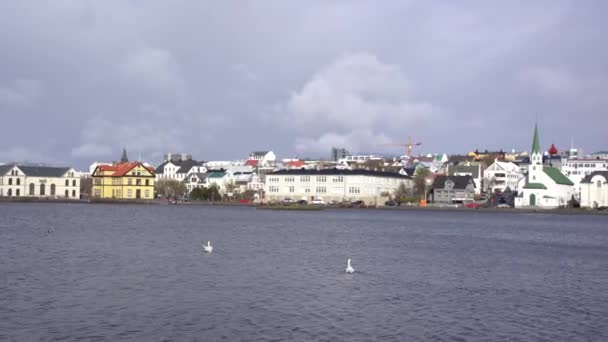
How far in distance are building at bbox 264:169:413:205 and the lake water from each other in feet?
285

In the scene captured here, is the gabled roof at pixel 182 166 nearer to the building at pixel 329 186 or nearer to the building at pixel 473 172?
the building at pixel 329 186

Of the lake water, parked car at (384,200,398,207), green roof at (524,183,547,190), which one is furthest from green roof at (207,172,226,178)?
the lake water

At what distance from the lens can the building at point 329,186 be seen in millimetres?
132875

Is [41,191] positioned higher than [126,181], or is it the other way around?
[126,181]

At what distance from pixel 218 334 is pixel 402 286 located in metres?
10.4

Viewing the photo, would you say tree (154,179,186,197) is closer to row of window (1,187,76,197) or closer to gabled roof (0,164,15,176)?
row of window (1,187,76,197)

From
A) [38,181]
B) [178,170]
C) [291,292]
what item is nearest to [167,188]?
[178,170]

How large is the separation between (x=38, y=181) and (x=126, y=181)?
1513cm

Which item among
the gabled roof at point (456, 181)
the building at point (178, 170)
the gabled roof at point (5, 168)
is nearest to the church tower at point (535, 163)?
the gabled roof at point (456, 181)

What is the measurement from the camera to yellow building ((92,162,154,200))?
5340 inches

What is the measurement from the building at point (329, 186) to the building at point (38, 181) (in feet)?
116

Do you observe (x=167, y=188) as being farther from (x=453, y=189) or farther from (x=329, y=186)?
(x=453, y=189)

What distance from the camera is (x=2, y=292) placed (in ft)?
78.6

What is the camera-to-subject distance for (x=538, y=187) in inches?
4734
